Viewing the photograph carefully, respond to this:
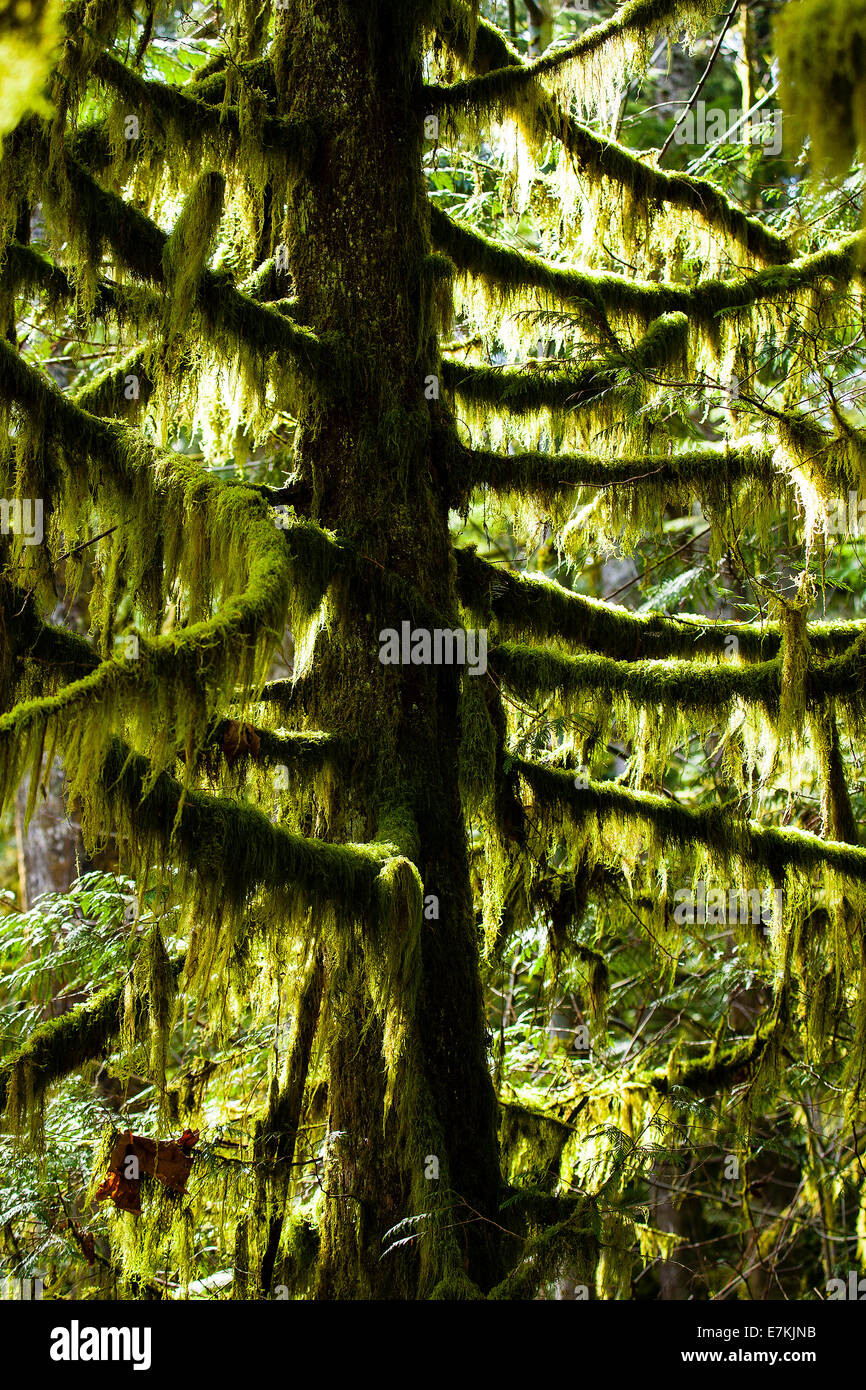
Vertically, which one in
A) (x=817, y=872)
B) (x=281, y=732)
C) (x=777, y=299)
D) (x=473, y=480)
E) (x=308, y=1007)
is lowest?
(x=308, y=1007)

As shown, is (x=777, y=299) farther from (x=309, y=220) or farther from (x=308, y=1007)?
(x=308, y=1007)

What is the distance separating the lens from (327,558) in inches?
155

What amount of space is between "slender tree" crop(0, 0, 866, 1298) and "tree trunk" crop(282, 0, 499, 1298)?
0.6 inches

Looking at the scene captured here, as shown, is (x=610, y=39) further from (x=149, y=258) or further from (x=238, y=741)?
(x=238, y=741)

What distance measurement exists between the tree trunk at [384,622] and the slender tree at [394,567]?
14mm

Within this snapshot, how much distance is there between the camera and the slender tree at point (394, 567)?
11.4 ft

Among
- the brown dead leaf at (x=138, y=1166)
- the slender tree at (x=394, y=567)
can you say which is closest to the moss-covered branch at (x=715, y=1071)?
the slender tree at (x=394, y=567)

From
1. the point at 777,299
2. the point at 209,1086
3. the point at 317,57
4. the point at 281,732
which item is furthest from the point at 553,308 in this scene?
the point at 209,1086

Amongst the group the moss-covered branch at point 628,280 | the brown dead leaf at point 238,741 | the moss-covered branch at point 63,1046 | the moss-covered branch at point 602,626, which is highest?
the moss-covered branch at point 628,280

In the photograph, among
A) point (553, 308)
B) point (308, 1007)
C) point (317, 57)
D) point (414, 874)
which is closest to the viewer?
point (414, 874)

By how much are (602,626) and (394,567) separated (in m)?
1.10

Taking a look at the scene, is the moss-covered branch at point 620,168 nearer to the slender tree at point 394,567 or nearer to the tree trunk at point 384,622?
the slender tree at point 394,567

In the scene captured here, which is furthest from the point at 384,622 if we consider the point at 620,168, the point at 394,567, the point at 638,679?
the point at 620,168

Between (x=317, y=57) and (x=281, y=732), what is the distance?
285 centimetres
